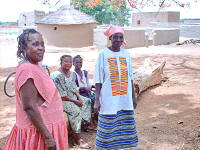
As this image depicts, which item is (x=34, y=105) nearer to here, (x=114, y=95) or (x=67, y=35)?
(x=114, y=95)

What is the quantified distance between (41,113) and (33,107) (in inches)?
3.4

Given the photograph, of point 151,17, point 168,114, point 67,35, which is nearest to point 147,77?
point 168,114

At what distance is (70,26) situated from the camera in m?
15.4

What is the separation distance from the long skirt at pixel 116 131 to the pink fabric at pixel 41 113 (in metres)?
0.93

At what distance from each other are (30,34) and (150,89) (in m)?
4.99

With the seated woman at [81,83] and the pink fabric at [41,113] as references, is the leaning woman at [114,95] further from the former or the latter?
the seated woman at [81,83]

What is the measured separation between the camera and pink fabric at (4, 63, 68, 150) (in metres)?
1.60

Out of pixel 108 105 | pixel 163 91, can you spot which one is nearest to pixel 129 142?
pixel 108 105

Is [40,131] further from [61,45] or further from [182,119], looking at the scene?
[61,45]

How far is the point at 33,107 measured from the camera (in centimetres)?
159

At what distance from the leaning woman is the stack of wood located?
9.34ft

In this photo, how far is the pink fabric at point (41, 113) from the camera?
1.60 m

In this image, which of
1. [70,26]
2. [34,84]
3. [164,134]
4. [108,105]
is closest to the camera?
[34,84]

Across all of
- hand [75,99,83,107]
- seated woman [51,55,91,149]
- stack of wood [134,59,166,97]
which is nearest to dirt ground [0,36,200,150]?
stack of wood [134,59,166,97]
